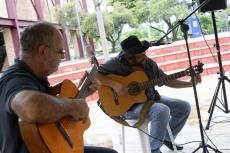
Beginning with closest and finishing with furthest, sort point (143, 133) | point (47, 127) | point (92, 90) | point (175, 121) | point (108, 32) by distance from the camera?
1. point (47, 127)
2. point (92, 90)
3. point (143, 133)
4. point (175, 121)
5. point (108, 32)

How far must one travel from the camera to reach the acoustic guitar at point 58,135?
140cm

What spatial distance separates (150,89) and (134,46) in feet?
1.25

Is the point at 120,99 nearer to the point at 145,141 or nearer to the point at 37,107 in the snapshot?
the point at 145,141

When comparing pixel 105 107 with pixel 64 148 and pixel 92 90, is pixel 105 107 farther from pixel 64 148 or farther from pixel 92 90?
pixel 64 148

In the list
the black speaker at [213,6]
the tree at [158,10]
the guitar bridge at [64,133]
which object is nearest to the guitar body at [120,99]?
the guitar bridge at [64,133]

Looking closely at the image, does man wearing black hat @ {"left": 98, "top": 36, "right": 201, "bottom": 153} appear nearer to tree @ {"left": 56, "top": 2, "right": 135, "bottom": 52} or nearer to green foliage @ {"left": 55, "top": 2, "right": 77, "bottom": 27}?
tree @ {"left": 56, "top": 2, "right": 135, "bottom": 52}

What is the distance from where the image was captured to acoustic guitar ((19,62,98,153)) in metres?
1.40

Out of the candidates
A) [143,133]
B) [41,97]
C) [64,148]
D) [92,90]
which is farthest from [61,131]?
[143,133]

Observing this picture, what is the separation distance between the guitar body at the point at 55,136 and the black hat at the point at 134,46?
1232 mm

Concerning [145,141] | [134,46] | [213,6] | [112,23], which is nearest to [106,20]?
[112,23]

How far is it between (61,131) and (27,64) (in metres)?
0.33

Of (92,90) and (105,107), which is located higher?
(92,90)

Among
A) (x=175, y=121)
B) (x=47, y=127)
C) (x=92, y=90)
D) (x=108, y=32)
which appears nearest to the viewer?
(x=47, y=127)

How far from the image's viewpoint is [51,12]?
9.93 meters
